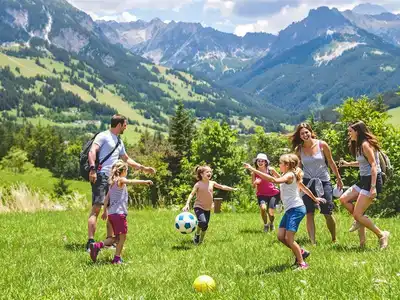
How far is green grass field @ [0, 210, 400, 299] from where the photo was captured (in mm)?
5711

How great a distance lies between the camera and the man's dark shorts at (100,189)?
9.57 metres

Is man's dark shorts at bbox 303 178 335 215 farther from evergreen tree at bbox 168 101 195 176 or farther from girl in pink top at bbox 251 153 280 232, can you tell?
evergreen tree at bbox 168 101 195 176

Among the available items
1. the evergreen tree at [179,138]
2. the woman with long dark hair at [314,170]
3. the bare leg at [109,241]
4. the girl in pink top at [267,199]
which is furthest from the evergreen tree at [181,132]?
the bare leg at [109,241]

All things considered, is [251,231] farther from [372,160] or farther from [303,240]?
[372,160]

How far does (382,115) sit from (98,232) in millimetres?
31549

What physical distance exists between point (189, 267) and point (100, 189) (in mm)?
2878

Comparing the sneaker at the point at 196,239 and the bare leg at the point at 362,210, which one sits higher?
the bare leg at the point at 362,210

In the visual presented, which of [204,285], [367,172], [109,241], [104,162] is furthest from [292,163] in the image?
[104,162]

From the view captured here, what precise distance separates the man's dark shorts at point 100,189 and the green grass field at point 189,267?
3.69ft

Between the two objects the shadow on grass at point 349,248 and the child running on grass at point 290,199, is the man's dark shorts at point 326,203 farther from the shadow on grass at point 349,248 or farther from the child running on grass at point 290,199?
the child running on grass at point 290,199

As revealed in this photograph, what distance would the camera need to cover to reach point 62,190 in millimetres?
77250

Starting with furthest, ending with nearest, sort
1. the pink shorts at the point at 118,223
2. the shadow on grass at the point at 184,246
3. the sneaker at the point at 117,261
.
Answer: the shadow on grass at the point at 184,246
the pink shorts at the point at 118,223
the sneaker at the point at 117,261

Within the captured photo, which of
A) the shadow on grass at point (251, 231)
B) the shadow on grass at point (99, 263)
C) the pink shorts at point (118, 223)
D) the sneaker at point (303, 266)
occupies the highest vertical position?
the pink shorts at point (118, 223)

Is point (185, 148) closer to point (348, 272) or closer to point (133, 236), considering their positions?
point (133, 236)
